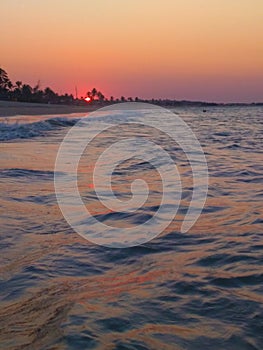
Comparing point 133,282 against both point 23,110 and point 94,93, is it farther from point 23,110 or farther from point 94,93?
point 94,93

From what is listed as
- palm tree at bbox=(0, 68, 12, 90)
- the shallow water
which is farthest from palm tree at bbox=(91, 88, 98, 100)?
the shallow water

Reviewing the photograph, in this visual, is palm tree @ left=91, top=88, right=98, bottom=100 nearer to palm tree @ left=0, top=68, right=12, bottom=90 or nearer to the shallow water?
palm tree @ left=0, top=68, right=12, bottom=90

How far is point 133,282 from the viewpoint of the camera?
3.04 m

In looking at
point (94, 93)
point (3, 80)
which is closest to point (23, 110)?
point (3, 80)

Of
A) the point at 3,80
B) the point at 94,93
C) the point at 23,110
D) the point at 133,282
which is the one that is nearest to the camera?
the point at 133,282

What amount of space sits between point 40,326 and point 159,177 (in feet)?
18.4

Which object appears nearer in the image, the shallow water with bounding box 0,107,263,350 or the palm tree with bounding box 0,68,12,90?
the shallow water with bounding box 0,107,263,350

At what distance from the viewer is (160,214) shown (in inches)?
202

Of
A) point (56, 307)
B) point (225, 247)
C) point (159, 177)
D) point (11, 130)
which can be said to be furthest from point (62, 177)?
point (11, 130)

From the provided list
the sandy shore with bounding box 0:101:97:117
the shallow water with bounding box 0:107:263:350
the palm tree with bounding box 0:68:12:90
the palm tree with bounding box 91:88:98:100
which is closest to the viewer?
the shallow water with bounding box 0:107:263:350

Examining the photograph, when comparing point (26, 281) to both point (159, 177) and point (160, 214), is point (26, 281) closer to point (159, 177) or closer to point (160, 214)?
point (160, 214)

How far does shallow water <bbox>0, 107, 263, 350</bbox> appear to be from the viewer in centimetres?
232

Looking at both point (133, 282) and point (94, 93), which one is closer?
point (133, 282)

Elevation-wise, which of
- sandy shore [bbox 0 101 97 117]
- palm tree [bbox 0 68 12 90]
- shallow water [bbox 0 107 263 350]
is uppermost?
palm tree [bbox 0 68 12 90]
